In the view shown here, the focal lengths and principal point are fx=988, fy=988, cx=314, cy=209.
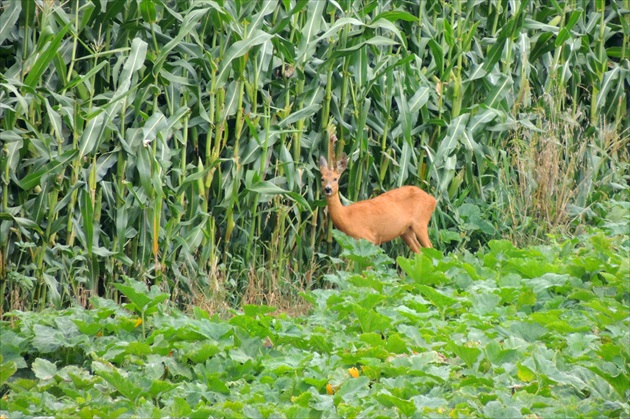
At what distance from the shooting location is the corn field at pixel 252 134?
6.26 metres

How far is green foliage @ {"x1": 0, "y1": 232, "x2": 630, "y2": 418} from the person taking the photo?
13.5ft

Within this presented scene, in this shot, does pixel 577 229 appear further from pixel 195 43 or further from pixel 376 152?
pixel 195 43

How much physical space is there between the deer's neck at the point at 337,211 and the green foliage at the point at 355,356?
1198 mm

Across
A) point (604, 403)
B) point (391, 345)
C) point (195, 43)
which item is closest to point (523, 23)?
point (195, 43)

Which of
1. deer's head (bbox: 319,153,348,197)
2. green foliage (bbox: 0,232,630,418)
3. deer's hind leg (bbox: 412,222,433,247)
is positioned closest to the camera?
green foliage (bbox: 0,232,630,418)

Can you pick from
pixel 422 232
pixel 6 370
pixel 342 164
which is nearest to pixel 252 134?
pixel 342 164

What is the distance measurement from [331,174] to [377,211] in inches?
17.8

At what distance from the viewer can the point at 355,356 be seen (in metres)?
4.65

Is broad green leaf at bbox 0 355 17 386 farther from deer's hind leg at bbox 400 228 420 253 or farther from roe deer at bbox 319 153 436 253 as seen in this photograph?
deer's hind leg at bbox 400 228 420 253

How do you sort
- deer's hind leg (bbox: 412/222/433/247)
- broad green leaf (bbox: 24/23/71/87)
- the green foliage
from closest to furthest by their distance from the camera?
the green foliage < broad green leaf (bbox: 24/23/71/87) < deer's hind leg (bbox: 412/222/433/247)

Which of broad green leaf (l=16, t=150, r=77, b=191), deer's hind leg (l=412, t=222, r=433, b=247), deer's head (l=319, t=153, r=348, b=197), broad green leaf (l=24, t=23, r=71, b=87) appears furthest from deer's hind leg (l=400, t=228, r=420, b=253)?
broad green leaf (l=24, t=23, r=71, b=87)

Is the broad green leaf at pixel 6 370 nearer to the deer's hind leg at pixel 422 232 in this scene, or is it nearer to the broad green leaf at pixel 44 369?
the broad green leaf at pixel 44 369

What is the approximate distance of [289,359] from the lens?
4.66m

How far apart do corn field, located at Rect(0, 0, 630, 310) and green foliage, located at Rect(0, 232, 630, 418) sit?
1.03 metres
